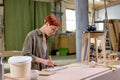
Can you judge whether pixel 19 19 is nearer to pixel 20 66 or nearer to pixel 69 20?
pixel 69 20

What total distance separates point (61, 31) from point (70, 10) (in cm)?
138

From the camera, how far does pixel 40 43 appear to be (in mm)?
2340

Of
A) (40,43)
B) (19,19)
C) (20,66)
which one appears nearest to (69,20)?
(19,19)

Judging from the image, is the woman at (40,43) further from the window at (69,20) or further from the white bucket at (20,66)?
the window at (69,20)

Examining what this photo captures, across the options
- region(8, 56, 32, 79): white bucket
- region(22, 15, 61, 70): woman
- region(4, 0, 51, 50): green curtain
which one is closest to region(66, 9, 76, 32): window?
region(4, 0, 51, 50): green curtain

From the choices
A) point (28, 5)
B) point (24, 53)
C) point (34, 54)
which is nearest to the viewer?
point (24, 53)

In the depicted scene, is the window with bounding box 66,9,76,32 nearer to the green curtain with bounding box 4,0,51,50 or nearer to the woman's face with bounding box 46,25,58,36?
the green curtain with bounding box 4,0,51,50

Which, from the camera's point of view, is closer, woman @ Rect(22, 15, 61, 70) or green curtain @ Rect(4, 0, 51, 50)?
woman @ Rect(22, 15, 61, 70)

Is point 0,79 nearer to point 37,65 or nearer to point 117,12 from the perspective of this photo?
point 37,65

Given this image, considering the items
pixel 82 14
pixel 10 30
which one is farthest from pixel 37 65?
pixel 10 30

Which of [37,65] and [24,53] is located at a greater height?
[24,53]

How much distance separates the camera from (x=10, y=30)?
Result: 786 centimetres

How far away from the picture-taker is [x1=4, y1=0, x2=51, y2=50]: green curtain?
7801 mm

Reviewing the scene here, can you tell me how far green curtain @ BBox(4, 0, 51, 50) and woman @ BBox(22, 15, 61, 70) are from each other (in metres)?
5.67
